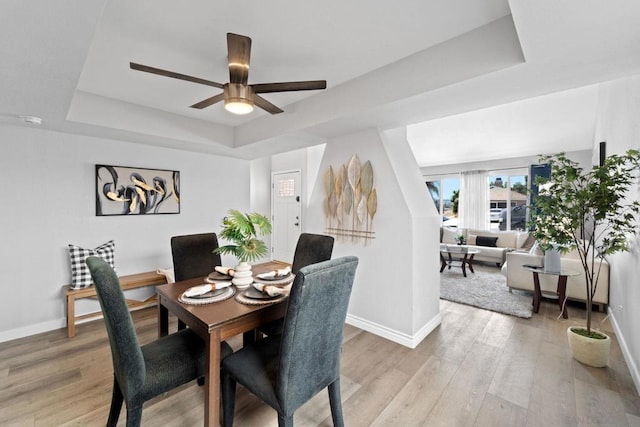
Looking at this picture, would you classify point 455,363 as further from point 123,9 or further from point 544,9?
point 123,9

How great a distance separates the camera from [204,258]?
2.57 meters

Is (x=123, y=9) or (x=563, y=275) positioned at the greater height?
(x=123, y=9)

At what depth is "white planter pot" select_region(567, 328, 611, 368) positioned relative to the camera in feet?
7.02

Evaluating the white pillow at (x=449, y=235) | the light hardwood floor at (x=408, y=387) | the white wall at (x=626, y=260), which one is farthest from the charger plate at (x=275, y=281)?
the white pillow at (x=449, y=235)

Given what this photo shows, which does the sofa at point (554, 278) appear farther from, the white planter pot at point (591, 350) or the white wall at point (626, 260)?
the white planter pot at point (591, 350)

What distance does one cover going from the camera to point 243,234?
1862 mm

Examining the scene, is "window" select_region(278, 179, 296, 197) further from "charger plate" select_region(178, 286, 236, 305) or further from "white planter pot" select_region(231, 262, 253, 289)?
"charger plate" select_region(178, 286, 236, 305)

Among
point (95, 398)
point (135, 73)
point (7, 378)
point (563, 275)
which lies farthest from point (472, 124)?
point (7, 378)

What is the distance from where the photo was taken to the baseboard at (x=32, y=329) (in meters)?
2.70

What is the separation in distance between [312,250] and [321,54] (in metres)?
1.60

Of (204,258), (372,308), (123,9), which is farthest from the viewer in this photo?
(372,308)

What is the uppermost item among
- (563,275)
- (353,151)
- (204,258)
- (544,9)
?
(544,9)

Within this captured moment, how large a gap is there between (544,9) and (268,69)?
1.74 meters

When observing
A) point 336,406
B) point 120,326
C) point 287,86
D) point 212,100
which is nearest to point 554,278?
point 336,406
